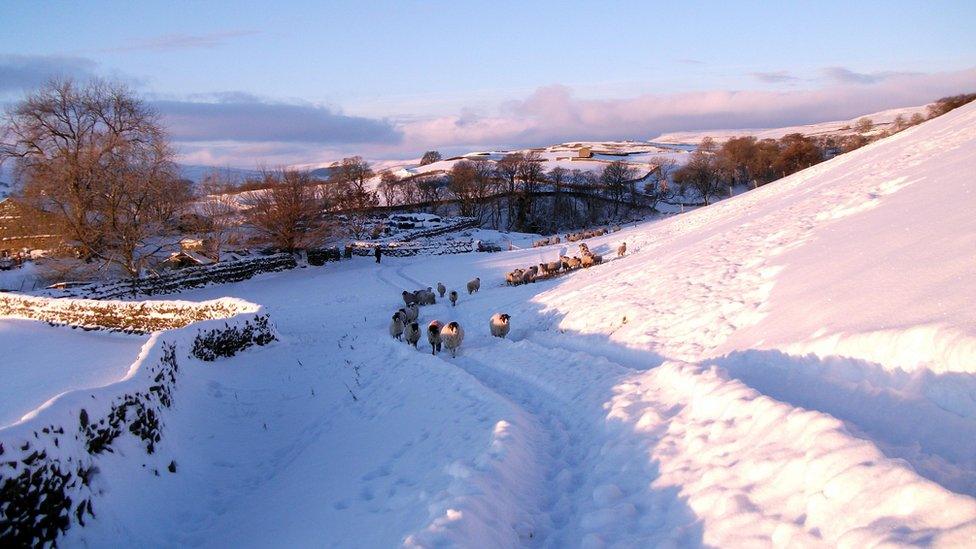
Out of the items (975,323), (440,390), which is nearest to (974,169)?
(975,323)

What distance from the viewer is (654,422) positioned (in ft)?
21.4

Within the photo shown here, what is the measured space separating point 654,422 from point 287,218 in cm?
3553

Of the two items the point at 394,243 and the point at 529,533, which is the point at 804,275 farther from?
the point at 394,243

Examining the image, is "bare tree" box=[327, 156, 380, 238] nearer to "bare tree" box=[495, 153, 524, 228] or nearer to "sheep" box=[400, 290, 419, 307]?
"bare tree" box=[495, 153, 524, 228]

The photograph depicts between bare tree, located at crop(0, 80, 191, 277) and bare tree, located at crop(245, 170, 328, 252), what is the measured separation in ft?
22.8

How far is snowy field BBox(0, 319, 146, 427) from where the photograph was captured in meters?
12.5

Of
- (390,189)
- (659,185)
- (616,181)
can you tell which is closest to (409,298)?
(390,189)

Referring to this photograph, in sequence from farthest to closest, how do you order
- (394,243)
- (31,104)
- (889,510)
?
1. (394,243)
2. (31,104)
3. (889,510)

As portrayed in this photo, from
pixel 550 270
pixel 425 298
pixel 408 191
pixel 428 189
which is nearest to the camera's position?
pixel 425 298

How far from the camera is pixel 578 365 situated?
10703 millimetres

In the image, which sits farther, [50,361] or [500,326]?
[50,361]

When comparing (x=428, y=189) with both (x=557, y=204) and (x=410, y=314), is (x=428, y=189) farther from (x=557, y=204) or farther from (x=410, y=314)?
(x=410, y=314)

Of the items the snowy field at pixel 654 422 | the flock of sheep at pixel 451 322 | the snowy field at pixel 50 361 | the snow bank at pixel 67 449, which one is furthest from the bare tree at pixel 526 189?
the snow bank at pixel 67 449

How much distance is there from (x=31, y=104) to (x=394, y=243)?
24.8 meters
